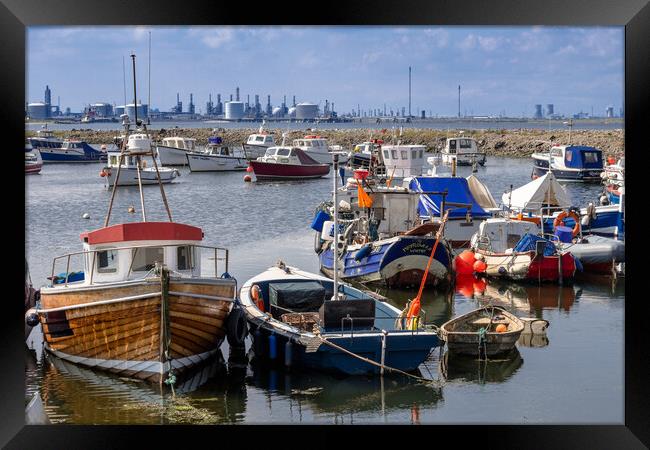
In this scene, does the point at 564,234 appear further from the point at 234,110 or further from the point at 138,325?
the point at 234,110

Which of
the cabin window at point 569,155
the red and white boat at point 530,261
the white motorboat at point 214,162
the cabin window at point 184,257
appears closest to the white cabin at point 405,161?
the red and white boat at point 530,261

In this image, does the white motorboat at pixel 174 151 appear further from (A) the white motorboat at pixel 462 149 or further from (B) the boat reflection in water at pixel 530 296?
(B) the boat reflection in water at pixel 530 296

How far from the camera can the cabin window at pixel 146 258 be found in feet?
42.0

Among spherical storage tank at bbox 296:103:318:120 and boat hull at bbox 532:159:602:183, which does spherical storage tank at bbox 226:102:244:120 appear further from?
boat hull at bbox 532:159:602:183

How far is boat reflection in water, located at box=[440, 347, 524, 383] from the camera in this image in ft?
42.9

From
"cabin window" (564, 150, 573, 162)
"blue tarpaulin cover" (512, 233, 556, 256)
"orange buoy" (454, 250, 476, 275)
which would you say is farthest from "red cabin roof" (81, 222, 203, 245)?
"cabin window" (564, 150, 573, 162)

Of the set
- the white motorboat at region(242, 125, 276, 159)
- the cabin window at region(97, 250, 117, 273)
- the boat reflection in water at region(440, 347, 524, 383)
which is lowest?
the boat reflection in water at region(440, 347, 524, 383)

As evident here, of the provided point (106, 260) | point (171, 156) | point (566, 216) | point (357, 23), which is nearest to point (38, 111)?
point (171, 156)

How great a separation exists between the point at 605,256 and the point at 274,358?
407 inches

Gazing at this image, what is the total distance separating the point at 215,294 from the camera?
12789 mm

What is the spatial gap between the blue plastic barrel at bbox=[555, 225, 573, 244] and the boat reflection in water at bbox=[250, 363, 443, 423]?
398 inches

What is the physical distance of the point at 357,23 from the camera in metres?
8.45
